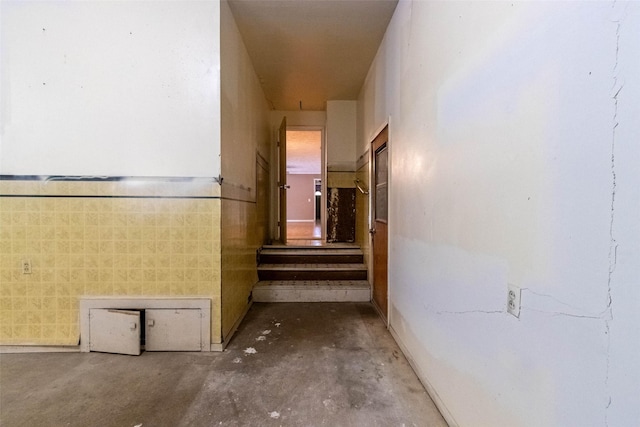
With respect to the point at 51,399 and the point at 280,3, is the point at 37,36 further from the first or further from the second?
the point at 51,399

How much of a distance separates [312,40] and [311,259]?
263 cm

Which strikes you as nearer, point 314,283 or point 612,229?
point 612,229

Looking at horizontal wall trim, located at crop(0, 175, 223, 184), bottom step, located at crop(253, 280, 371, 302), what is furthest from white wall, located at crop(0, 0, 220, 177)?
bottom step, located at crop(253, 280, 371, 302)

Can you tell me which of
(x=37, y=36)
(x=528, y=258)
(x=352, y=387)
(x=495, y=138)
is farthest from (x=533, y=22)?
(x=37, y=36)

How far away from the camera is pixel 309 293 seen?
3.56 metres

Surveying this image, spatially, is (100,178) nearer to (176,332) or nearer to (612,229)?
(176,332)

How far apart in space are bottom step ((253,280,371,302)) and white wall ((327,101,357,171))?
2050mm

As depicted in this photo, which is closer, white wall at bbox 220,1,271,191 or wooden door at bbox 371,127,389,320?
white wall at bbox 220,1,271,191

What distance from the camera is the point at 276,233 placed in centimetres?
520

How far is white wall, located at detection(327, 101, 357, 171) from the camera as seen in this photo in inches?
190

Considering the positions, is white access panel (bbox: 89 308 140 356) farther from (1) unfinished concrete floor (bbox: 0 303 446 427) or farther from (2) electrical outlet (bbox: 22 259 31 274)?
(2) electrical outlet (bbox: 22 259 31 274)

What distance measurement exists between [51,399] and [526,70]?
9.40 ft

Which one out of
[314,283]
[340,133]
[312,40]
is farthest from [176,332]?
[340,133]

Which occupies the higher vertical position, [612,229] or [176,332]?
[612,229]
